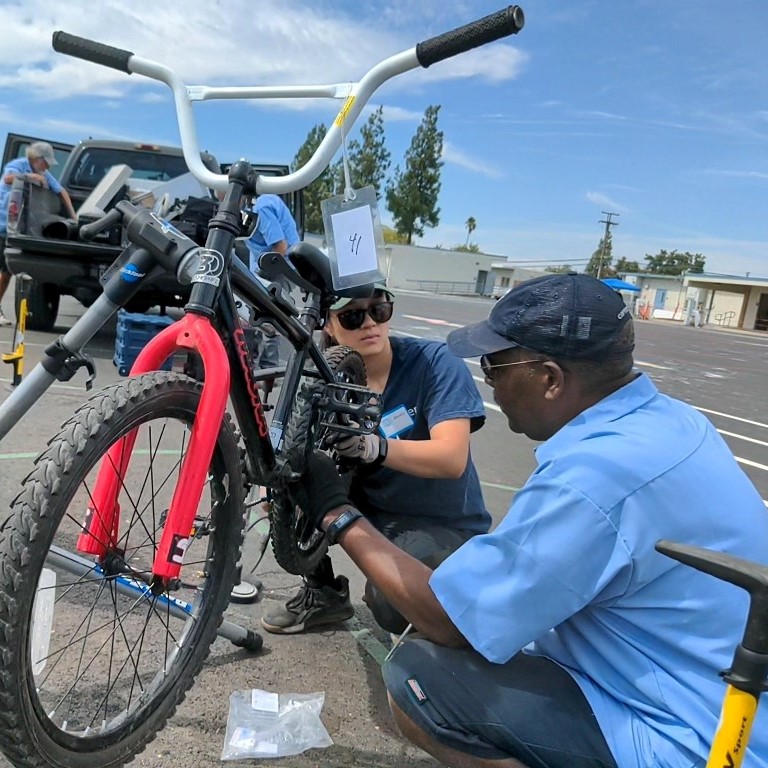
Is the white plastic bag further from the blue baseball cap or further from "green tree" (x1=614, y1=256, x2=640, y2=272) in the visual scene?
"green tree" (x1=614, y1=256, x2=640, y2=272)

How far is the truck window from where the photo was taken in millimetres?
8562

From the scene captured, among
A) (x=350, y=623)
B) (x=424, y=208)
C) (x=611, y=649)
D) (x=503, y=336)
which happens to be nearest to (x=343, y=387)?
(x=503, y=336)

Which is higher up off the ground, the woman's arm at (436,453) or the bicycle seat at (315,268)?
the bicycle seat at (315,268)

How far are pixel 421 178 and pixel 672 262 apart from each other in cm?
6734

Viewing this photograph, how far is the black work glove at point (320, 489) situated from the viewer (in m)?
1.98

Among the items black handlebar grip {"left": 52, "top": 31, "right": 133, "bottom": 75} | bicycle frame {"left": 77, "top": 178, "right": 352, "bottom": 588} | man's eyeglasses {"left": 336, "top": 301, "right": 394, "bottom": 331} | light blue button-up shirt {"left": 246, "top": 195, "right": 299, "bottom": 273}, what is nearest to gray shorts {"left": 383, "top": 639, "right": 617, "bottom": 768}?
bicycle frame {"left": 77, "top": 178, "right": 352, "bottom": 588}

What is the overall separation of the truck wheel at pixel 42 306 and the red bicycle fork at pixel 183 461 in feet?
21.5

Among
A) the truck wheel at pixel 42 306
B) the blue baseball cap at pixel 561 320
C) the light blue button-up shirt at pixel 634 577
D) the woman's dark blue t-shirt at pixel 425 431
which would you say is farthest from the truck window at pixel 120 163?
the light blue button-up shirt at pixel 634 577

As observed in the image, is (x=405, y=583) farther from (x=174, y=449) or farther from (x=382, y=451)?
(x=174, y=449)

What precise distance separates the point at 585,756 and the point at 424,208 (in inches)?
2196

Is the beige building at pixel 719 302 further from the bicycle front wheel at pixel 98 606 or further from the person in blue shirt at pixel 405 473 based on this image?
the bicycle front wheel at pixel 98 606

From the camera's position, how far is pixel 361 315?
2.77m

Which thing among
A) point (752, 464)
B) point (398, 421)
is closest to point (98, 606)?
point (398, 421)

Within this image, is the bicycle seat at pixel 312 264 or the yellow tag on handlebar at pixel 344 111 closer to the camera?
the yellow tag on handlebar at pixel 344 111
